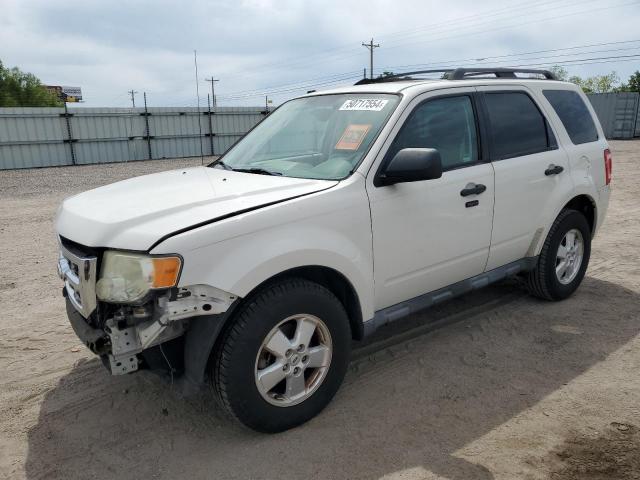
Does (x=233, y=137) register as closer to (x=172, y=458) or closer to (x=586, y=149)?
(x=586, y=149)

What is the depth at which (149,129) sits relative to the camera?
24.3 m

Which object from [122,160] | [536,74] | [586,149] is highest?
[536,74]

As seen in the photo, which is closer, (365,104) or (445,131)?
(365,104)

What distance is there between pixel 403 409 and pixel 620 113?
33.7m

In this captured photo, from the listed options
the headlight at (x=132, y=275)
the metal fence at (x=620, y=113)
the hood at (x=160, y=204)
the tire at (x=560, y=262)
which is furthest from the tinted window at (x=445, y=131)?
the metal fence at (x=620, y=113)

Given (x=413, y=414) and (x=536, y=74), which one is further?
(x=536, y=74)

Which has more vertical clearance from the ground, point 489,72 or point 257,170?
point 489,72

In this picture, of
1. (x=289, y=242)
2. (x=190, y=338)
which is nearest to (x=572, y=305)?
(x=289, y=242)

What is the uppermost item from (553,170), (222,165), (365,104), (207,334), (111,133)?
(365,104)

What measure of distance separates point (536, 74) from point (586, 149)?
2.70 ft

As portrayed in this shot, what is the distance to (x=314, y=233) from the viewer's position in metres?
2.95

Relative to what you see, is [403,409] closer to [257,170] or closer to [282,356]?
[282,356]

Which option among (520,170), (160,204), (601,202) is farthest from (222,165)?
(601,202)

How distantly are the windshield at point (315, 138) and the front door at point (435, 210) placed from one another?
0.60 feet
